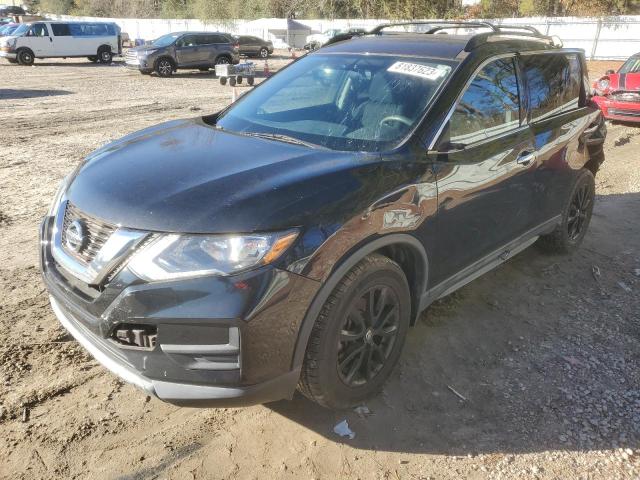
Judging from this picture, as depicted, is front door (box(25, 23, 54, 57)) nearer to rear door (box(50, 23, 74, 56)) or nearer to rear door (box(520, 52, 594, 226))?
rear door (box(50, 23, 74, 56))

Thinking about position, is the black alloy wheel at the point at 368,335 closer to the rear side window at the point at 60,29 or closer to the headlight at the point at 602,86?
the headlight at the point at 602,86

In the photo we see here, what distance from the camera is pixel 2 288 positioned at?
Result: 404 centimetres

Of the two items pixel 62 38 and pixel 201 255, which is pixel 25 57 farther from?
pixel 201 255

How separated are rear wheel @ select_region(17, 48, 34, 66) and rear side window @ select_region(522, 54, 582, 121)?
2577 cm

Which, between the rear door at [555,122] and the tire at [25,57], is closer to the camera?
the rear door at [555,122]

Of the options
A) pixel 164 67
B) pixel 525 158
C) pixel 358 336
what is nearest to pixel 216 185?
pixel 358 336

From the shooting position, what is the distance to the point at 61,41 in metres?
25.2

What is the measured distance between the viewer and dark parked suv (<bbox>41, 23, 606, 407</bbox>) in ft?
7.14

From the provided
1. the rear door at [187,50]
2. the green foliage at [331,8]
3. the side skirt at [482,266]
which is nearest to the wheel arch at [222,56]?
the rear door at [187,50]

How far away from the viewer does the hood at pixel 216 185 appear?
2232mm

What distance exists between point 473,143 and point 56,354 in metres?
2.82

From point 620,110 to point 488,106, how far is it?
29.5 ft

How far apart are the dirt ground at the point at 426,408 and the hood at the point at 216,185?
3.69 feet

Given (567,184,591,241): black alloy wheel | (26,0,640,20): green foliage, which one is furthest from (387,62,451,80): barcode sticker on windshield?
(26,0,640,20): green foliage
